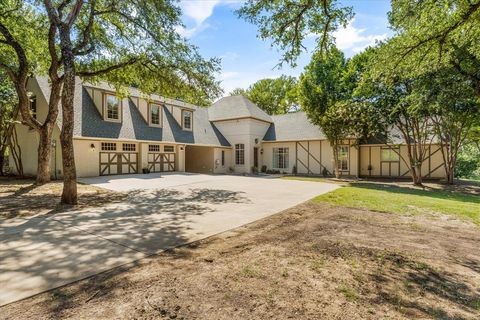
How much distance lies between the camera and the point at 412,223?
668 centimetres

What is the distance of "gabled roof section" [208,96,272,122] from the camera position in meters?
24.5

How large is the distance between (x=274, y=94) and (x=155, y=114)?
82.3ft

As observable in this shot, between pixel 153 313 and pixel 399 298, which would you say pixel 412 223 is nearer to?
pixel 399 298

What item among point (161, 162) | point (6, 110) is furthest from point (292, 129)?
point (6, 110)

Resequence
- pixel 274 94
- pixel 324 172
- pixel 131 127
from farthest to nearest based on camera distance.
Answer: pixel 274 94
pixel 324 172
pixel 131 127

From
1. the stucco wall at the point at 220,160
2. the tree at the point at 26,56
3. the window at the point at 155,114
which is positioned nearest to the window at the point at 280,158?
the stucco wall at the point at 220,160

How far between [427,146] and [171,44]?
19.4 meters

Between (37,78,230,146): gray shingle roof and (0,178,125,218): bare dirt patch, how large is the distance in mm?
4935

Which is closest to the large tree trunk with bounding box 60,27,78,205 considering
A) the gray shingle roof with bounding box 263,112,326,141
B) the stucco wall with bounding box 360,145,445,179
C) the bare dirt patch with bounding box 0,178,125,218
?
the bare dirt patch with bounding box 0,178,125,218

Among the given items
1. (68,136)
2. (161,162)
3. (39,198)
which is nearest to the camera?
(68,136)

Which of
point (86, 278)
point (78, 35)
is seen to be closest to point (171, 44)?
point (78, 35)

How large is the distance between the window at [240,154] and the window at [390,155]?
11.8 m

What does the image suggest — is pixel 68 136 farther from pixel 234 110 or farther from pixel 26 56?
pixel 234 110

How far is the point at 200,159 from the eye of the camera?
25094 mm
